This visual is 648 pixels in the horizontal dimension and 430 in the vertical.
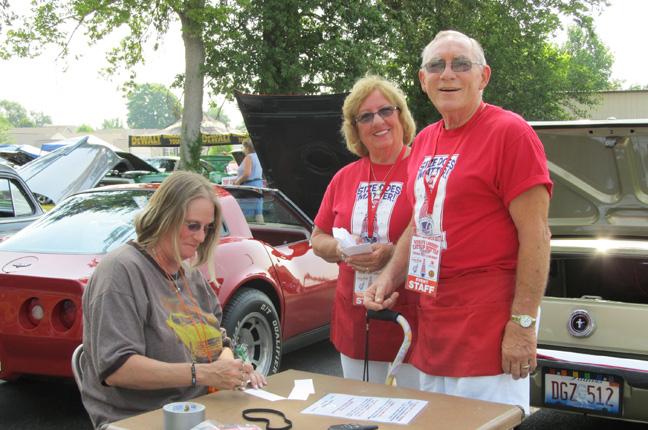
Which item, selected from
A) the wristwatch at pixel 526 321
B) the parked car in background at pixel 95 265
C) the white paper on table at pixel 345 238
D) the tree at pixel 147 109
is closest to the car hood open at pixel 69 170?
the parked car in background at pixel 95 265

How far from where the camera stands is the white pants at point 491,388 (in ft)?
7.00

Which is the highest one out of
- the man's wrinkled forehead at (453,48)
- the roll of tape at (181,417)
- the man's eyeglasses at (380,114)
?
the man's wrinkled forehead at (453,48)

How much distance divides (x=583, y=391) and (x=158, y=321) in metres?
2.17

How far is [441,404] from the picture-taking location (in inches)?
74.9

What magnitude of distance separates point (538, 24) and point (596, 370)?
69.4 ft

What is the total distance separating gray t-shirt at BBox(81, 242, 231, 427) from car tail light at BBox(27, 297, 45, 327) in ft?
5.06

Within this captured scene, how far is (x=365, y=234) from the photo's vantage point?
110 inches

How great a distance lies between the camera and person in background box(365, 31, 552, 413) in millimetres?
2066

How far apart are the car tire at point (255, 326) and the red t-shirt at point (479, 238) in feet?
7.42

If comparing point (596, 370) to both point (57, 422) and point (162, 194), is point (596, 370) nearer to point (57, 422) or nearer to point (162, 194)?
point (162, 194)

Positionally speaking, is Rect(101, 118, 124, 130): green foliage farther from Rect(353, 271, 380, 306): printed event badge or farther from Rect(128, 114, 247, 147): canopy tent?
Rect(353, 271, 380, 306): printed event badge

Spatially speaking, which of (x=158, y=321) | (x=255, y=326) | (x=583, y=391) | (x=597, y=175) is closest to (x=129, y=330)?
(x=158, y=321)

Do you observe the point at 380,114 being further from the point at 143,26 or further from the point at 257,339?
the point at 143,26

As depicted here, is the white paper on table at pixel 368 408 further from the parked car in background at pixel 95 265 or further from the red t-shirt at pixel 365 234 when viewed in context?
the parked car in background at pixel 95 265
